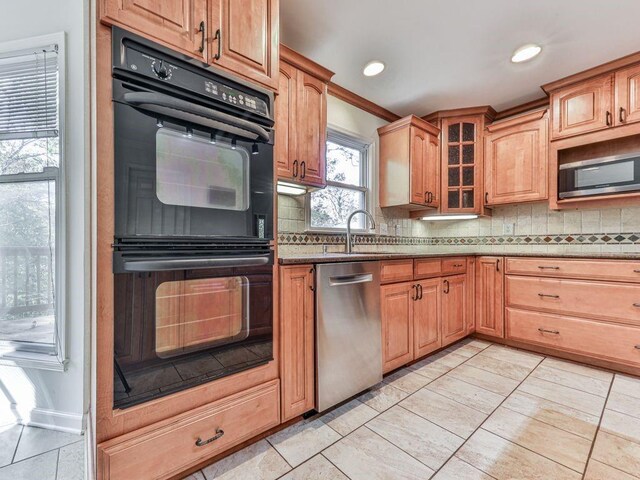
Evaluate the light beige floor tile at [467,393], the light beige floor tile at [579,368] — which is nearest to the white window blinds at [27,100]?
the light beige floor tile at [467,393]

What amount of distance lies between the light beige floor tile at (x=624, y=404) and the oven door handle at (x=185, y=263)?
7.34 ft

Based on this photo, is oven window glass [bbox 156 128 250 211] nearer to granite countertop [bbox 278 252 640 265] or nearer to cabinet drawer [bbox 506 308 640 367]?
granite countertop [bbox 278 252 640 265]

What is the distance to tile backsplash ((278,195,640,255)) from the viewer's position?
8.23 ft

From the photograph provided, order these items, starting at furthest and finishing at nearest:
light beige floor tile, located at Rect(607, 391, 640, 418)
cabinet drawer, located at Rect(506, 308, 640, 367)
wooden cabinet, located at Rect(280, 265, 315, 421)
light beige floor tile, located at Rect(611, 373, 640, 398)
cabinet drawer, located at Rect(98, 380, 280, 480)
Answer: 1. cabinet drawer, located at Rect(506, 308, 640, 367)
2. light beige floor tile, located at Rect(611, 373, 640, 398)
3. light beige floor tile, located at Rect(607, 391, 640, 418)
4. wooden cabinet, located at Rect(280, 265, 315, 421)
5. cabinet drawer, located at Rect(98, 380, 280, 480)

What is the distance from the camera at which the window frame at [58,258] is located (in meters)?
1.53

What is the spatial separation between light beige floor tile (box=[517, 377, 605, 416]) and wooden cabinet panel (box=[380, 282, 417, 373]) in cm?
77

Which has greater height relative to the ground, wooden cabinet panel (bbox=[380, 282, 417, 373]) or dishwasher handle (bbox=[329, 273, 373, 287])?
dishwasher handle (bbox=[329, 273, 373, 287])

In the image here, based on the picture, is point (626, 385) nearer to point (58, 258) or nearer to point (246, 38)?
point (246, 38)

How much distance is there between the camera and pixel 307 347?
1.57 meters

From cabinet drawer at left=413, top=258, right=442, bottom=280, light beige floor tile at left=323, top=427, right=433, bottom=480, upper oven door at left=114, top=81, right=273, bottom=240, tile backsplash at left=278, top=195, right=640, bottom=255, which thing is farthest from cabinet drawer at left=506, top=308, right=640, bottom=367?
upper oven door at left=114, top=81, right=273, bottom=240

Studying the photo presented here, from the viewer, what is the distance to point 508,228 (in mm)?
3291

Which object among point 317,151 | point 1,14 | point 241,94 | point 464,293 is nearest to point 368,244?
point 464,293

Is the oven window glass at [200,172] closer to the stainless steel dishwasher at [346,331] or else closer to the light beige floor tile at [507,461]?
the stainless steel dishwasher at [346,331]

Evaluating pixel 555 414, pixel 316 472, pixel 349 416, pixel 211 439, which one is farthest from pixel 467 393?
pixel 211 439
